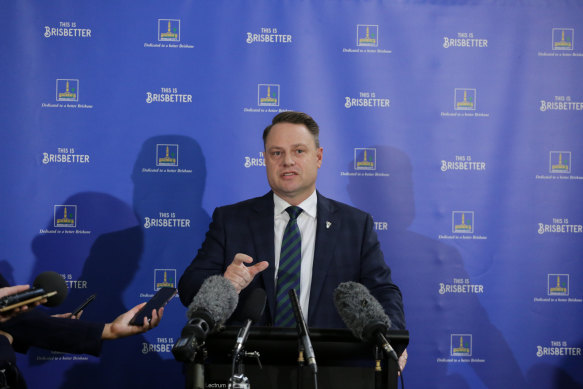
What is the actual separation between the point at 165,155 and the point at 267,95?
2.94 feet

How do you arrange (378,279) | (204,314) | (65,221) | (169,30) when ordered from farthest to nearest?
(169,30)
(65,221)
(378,279)
(204,314)

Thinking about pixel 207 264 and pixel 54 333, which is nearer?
pixel 54 333

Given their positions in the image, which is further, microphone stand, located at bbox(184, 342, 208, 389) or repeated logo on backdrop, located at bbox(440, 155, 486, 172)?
repeated logo on backdrop, located at bbox(440, 155, 486, 172)

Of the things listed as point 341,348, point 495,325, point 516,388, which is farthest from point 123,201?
point 516,388

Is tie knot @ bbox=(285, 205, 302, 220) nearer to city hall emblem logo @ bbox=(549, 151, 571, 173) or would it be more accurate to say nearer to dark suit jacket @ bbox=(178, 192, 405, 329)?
dark suit jacket @ bbox=(178, 192, 405, 329)

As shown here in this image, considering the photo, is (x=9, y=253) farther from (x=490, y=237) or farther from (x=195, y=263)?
(x=490, y=237)

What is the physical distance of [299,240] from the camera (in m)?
2.78

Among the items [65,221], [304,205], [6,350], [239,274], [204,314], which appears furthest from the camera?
[65,221]

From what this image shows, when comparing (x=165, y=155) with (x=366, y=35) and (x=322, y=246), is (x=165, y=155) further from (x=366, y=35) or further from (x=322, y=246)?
(x=366, y=35)

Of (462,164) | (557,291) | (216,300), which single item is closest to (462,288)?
(557,291)

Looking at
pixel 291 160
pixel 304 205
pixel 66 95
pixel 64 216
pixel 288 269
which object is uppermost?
pixel 66 95

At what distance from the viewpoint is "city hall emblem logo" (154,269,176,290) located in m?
3.69

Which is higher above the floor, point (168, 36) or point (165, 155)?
point (168, 36)

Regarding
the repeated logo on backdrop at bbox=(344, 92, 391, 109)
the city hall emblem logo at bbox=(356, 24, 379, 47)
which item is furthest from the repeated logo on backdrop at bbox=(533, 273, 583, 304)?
the city hall emblem logo at bbox=(356, 24, 379, 47)
